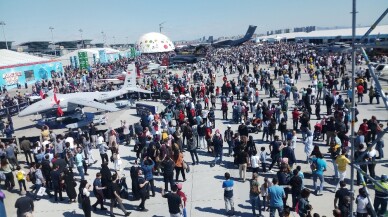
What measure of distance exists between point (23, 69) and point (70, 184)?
42.0m

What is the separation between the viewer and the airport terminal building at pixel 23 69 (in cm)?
4350

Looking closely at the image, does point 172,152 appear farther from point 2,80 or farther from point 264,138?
point 2,80

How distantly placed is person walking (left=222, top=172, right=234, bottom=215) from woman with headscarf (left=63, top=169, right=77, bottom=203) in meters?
5.02

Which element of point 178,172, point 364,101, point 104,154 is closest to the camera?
point 178,172

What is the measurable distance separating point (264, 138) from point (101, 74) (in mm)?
34162

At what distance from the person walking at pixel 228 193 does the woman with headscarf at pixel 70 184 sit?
502cm

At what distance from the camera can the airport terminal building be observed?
43500 mm

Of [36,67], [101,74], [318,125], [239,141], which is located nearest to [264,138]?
[318,125]

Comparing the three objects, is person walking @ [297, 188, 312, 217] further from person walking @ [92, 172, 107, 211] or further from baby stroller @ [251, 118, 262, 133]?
baby stroller @ [251, 118, 262, 133]

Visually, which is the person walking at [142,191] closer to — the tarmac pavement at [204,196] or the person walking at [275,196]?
the tarmac pavement at [204,196]

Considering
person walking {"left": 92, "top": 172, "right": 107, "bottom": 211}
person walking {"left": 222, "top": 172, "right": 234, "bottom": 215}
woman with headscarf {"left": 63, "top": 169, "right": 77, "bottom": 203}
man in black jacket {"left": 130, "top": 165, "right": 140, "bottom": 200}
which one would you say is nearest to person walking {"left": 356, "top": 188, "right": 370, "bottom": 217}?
person walking {"left": 222, "top": 172, "right": 234, "bottom": 215}

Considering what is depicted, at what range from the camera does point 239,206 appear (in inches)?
404

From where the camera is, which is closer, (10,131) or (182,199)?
(182,199)

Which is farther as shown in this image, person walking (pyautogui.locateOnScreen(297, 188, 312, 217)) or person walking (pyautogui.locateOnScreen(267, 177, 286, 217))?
person walking (pyautogui.locateOnScreen(267, 177, 286, 217))
